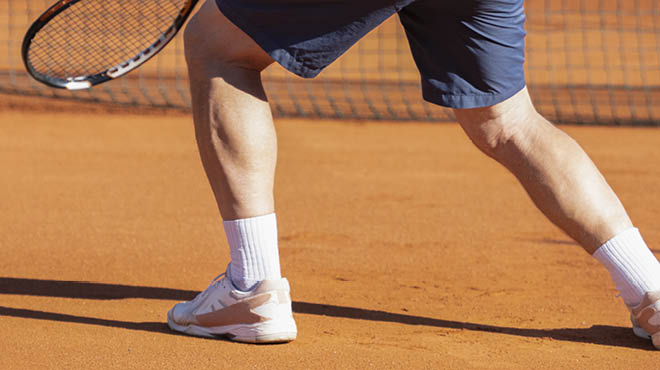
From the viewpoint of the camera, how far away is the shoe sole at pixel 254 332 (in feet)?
8.23

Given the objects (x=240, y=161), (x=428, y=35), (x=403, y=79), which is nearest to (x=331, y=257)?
(x=240, y=161)

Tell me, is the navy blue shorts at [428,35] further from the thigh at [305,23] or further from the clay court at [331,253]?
the clay court at [331,253]

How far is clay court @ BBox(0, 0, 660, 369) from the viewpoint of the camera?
8.28ft

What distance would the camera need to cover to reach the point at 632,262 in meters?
2.47

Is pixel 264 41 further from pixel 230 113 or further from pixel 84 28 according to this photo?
pixel 84 28

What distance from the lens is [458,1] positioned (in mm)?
2369

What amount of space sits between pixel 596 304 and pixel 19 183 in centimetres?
295

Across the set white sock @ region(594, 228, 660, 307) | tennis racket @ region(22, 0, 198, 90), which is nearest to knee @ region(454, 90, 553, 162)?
white sock @ region(594, 228, 660, 307)

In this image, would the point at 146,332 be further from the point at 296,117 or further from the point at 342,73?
the point at 342,73

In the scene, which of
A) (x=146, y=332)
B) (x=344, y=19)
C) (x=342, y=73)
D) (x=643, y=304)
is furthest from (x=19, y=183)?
(x=342, y=73)

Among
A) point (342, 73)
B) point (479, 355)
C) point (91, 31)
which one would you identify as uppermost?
point (91, 31)

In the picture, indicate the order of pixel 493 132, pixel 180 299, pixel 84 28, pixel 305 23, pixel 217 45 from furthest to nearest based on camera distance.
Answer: pixel 84 28, pixel 180 299, pixel 493 132, pixel 217 45, pixel 305 23

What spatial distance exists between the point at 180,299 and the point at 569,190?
4.20 feet

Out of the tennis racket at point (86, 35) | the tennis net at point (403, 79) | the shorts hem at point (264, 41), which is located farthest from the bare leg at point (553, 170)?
the tennis net at point (403, 79)
